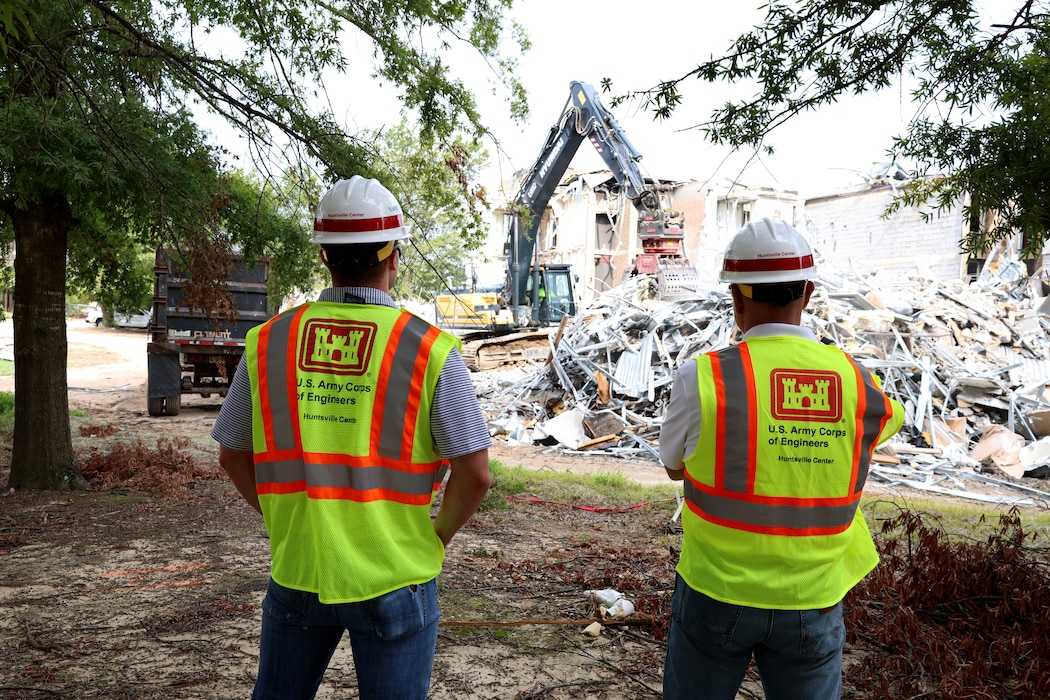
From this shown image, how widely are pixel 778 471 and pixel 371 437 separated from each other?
3.56ft

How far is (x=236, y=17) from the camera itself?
6.41 metres

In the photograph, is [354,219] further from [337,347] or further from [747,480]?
[747,480]

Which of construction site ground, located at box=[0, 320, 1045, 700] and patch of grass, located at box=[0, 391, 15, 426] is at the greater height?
patch of grass, located at box=[0, 391, 15, 426]

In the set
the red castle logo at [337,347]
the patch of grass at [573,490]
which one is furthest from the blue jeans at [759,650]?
the patch of grass at [573,490]

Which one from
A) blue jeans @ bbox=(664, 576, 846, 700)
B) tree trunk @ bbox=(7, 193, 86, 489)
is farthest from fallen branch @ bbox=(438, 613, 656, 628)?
tree trunk @ bbox=(7, 193, 86, 489)

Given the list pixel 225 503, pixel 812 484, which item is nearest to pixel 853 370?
pixel 812 484

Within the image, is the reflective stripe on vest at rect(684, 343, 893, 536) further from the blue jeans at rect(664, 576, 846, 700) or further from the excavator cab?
the excavator cab

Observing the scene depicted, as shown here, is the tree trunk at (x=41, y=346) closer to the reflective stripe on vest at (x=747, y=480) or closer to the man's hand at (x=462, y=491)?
the man's hand at (x=462, y=491)

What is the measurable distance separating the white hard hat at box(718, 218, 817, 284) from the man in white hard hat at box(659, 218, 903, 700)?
185 millimetres

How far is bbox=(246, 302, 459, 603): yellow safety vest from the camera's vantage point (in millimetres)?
2006

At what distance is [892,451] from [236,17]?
10617 millimetres

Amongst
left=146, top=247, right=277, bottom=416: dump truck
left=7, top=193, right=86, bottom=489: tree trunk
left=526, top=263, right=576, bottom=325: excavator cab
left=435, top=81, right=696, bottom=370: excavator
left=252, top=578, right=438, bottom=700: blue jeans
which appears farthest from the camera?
left=526, top=263, right=576, bottom=325: excavator cab

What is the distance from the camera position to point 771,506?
2197mm

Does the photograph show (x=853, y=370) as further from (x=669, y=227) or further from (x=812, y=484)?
(x=669, y=227)
